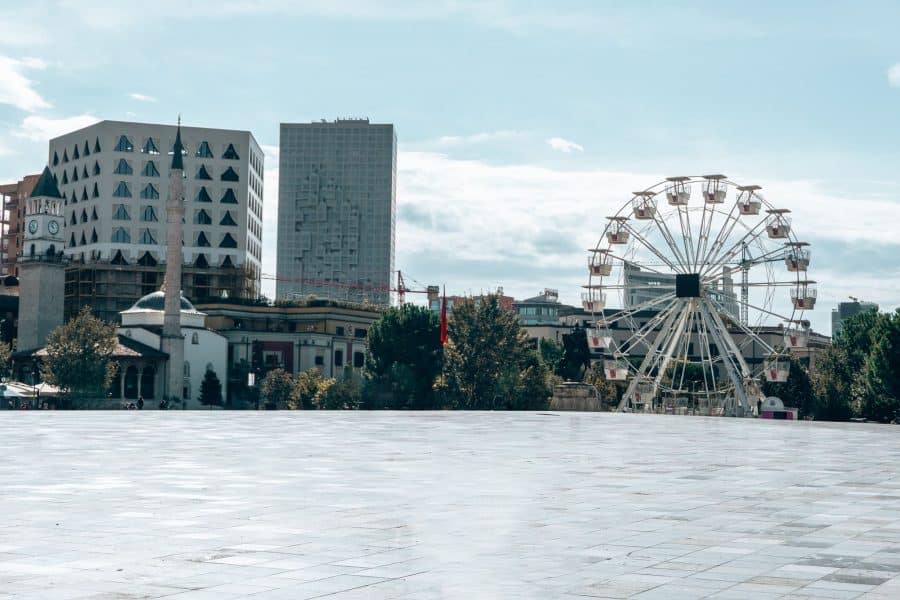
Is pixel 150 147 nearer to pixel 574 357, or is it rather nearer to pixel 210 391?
pixel 210 391

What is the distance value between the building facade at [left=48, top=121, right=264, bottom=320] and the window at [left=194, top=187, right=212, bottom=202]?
0.13m

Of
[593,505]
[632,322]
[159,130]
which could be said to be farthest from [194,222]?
[593,505]

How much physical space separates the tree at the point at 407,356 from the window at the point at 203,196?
177 feet

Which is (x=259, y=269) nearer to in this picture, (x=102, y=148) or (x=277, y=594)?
(x=102, y=148)

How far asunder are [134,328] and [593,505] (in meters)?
97.2

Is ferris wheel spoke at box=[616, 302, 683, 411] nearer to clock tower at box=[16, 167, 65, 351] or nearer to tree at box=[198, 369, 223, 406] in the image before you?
tree at box=[198, 369, 223, 406]

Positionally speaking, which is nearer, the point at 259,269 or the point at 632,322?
the point at 632,322

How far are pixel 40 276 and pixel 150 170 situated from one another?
29053mm

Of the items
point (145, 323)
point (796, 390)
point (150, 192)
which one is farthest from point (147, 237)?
point (796, 390)

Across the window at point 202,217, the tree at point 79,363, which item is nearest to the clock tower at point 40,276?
the window at point 202,217

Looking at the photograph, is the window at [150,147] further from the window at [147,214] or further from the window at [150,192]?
the window at [147,214]

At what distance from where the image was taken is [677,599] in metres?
11.4

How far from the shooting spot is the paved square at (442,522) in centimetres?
1226

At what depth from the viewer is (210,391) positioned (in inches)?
4587
